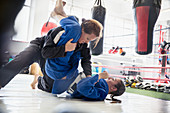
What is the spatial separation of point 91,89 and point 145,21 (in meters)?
0.76

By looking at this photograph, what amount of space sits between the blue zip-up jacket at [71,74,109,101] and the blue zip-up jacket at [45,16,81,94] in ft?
0.49

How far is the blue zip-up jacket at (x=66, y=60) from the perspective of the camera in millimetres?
1158

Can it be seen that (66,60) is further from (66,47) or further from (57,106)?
(57,106)

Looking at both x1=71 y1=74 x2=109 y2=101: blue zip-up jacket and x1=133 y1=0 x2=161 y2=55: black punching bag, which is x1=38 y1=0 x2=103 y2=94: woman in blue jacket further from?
x1=133 y1=0 x2=161 y2=55: black punching bag

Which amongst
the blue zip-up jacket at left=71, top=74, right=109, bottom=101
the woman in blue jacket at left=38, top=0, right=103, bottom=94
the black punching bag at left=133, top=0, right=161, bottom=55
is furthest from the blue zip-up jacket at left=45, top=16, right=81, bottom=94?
the black punching bag at left=133, top=0, right=161, bottom=55

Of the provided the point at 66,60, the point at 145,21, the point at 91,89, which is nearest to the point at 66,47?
the point at 66,60

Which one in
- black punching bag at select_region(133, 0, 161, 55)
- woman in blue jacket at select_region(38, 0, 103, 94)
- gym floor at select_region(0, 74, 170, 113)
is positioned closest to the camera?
gym floor at select_region(0, 74, 170, 113)

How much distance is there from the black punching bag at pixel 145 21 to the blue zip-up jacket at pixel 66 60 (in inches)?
22.2

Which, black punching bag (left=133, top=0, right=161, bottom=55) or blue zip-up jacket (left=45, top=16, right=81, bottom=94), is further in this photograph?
black punching bag (left=133, top=0, right=161, bottom=55)

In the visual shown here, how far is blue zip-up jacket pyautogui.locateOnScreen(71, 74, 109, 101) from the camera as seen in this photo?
1.23m

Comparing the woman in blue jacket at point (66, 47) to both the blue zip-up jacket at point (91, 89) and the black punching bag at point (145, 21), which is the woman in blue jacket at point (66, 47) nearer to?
the blue zip-up jacket at point (91, 89)

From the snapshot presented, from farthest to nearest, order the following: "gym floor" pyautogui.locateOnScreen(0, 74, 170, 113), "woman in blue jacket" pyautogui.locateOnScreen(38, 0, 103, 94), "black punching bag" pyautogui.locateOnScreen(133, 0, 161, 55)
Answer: "black punching bag" pyautogui.locateOnScreen(133, 0, 161, 55) → "woman in blue jacket" pyautogui.locateOnScreen(38, 0, 103, 94) → "gym floor" pyautogui.locateOnScreen(0, 74, 170, 113)

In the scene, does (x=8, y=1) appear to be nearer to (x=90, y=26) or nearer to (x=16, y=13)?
(x=16, y=13)

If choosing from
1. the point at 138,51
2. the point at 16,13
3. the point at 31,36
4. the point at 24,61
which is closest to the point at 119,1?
the point at 31,36
